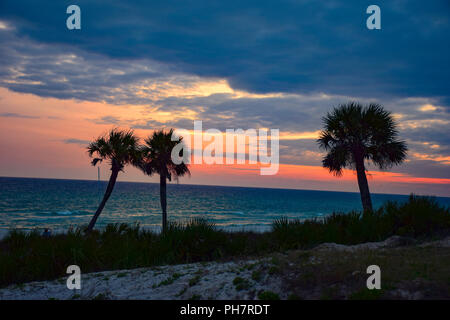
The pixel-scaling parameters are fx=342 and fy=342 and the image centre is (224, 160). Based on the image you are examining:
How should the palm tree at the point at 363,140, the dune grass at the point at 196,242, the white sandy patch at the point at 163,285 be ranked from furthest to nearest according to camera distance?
the palm tree at the point at 363,140
the dune grass at the point at 196,242
the white sandy patch at the point at 163,285

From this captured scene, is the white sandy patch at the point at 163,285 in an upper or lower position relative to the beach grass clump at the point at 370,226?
lower

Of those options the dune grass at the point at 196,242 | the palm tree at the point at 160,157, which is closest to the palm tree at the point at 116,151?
the palm tree at the point at 160,157

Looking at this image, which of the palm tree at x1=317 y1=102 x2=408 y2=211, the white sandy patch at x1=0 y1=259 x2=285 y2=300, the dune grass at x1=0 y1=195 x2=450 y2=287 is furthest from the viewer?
the palm tree at x1=317 y1=102 x2=408 y2=211

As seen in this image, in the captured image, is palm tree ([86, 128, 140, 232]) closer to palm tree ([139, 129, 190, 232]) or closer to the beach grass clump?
palm tree ([139, 129, 190, 232])

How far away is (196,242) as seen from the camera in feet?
39.6

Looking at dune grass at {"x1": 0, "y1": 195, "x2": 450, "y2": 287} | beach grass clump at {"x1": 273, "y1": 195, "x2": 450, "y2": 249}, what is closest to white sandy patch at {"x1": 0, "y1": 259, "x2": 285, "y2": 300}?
dune grass at {"x1": 0, "y1": 195, "x2": 450, "y2": 287}

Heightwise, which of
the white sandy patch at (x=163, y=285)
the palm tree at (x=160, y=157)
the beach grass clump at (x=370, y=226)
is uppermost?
the palm tree at (x=160, y=157)

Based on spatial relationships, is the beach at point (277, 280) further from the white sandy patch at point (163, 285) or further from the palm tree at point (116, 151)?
the palm tree at point (116, 151)

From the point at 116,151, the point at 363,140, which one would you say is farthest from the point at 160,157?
the point at 363,140

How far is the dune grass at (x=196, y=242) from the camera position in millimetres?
10938

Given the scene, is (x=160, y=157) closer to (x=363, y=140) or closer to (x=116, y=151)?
(x=116, y=151)

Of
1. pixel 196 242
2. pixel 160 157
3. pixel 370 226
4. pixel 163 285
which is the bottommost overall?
pixel 163 285

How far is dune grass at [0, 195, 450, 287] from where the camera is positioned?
35.9ft
